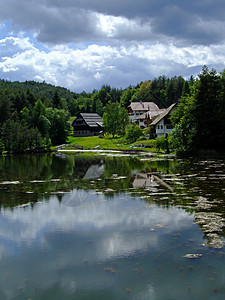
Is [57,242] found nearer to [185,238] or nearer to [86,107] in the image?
[185,238]

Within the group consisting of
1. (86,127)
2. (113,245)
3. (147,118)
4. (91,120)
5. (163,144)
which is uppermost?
(91,120)

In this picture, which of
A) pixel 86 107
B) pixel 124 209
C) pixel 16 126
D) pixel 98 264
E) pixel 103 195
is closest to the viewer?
pixel 98 264

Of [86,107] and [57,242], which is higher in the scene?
[86,107]

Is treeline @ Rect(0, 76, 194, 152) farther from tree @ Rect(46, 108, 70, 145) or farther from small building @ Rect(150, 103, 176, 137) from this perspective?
small building @ Rect(150, 103, 176, 137)

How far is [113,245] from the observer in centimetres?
1108

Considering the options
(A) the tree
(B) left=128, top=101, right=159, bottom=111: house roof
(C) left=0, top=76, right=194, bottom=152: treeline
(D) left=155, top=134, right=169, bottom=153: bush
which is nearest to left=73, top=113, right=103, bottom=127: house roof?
(C) left=0, top=76, right=194, bottom=152: treeline

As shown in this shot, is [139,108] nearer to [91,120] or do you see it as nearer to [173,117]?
[91,120]

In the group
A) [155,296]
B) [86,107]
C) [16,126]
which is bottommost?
[155,296]

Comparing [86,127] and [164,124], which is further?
[86,127]

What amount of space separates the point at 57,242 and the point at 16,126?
69866 millimetres

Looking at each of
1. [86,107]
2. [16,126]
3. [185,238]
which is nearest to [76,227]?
[185,238]

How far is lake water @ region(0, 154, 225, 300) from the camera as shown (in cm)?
827

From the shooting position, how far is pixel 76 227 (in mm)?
13414

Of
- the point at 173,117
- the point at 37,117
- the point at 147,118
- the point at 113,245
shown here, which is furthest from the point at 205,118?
the point at 37,117
